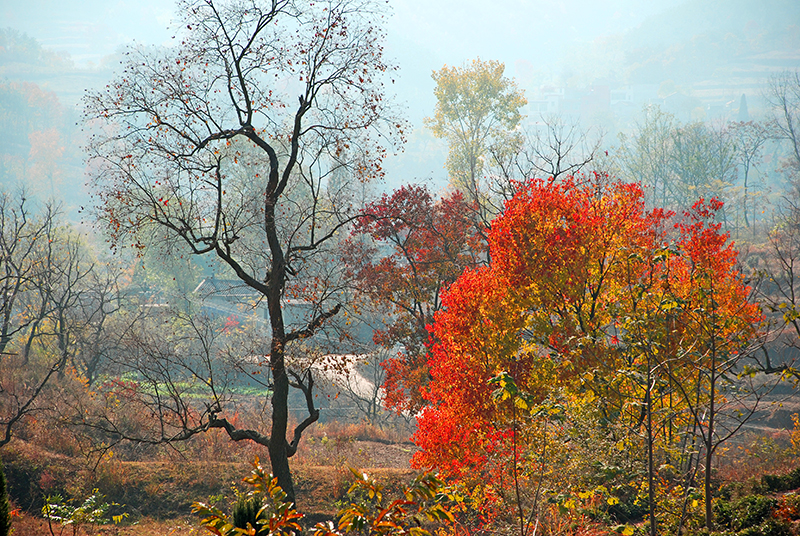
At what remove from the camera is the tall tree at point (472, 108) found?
134 feet

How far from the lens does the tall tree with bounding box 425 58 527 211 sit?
4094 centimetres

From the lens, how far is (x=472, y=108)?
41.8 metres

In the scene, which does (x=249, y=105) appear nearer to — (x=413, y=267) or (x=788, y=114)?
(x=413, y=267)

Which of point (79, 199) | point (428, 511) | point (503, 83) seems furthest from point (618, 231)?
point (79, 199)

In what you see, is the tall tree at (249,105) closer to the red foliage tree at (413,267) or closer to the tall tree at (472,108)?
the red foliage tree at (413,267)

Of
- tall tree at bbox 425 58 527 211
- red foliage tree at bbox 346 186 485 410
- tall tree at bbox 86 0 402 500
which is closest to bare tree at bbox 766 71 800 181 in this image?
tall tree at bbox 425 58 527 211

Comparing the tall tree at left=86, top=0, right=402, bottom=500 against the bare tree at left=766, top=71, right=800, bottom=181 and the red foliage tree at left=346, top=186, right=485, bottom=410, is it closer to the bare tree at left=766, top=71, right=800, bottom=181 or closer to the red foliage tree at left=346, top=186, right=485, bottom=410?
the red foliage tree at left=346, top=186, right=485, bottom=410

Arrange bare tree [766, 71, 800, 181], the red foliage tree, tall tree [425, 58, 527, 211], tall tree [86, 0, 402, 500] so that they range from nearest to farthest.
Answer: tall tree [86, 0, 402, 500] < the red foliage tree < tall tree [425, 58, 527, 211] < bare tree [766, 71, 800, 181]

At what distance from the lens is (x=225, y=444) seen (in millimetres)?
15891

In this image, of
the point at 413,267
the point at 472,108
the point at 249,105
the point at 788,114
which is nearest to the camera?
the point at 249,105

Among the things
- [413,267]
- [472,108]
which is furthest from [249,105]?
[472,108]

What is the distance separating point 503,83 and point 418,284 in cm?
2996

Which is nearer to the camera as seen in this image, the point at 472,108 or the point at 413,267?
the point at 413,267

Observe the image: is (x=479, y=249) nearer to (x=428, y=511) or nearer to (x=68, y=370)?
(x=428, y=511)
